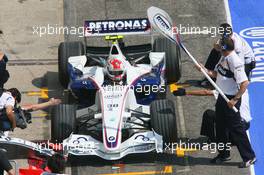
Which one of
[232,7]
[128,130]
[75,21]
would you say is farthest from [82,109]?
[232,7]

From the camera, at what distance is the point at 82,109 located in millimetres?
14430

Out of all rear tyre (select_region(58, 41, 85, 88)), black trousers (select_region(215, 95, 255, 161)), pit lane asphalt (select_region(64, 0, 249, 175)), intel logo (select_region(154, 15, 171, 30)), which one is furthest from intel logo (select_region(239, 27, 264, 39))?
black trousers (select_region(215, 95, 255, 161))

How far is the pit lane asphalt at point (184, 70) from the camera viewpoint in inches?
541

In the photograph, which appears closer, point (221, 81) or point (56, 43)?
point (221, 81)

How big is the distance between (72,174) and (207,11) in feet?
21.0

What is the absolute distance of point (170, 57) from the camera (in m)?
15.3

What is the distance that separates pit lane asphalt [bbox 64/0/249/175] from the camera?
13.7m

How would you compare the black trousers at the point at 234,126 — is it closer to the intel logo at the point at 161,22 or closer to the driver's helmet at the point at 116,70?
the intel logo at the point at 161,22

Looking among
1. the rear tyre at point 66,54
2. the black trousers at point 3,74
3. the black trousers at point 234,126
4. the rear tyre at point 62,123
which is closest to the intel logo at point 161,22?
the black trousers at point 234,126

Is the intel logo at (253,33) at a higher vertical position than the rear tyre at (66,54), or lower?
higher

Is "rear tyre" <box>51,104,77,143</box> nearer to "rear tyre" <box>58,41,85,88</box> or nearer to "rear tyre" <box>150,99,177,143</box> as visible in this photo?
"rear tyre" <box>150,99,177,143</box>

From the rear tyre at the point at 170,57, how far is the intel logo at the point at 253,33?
8.79 ft

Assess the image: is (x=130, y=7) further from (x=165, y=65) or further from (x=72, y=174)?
(x=72, y=174)

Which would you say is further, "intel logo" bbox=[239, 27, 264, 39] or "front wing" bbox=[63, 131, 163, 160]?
"intel logo" bbox=[239, 27, 264, 39]
